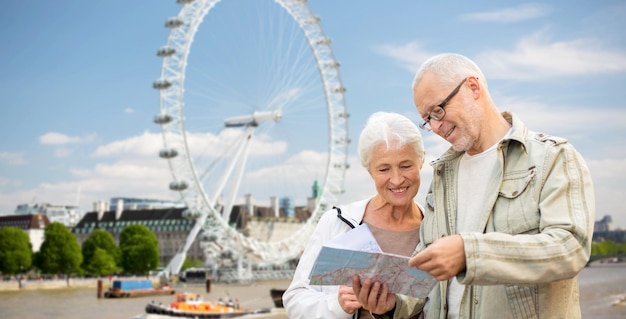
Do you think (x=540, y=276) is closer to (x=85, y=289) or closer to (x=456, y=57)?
(x=456, y=57)

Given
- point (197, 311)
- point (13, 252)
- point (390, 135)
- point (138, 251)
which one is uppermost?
point (138, 251)

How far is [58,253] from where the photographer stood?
149 feet

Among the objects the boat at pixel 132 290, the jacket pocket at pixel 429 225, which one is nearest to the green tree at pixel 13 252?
the boat at pixel 132 290

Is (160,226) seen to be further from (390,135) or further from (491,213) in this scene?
(491,213)

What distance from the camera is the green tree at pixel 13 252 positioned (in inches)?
1750

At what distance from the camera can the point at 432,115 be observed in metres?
2.30

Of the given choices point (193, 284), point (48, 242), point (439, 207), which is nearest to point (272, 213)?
point (193, 284)

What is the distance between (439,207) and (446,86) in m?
0.41

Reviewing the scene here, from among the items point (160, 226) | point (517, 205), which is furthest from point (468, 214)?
point (160, 226)

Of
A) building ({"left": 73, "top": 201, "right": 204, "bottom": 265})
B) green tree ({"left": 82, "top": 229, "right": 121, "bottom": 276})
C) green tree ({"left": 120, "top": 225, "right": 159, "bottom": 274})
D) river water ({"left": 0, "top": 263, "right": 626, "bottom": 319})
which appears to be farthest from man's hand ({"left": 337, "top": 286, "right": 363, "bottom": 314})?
building ({"left": 73, "top": 201, "right": 204, "bottom": 265})

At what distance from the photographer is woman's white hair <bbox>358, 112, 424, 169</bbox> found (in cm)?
260

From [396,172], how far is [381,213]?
0.22 metres

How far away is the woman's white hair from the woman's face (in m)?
0.02

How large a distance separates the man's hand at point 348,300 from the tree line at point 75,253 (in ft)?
150
